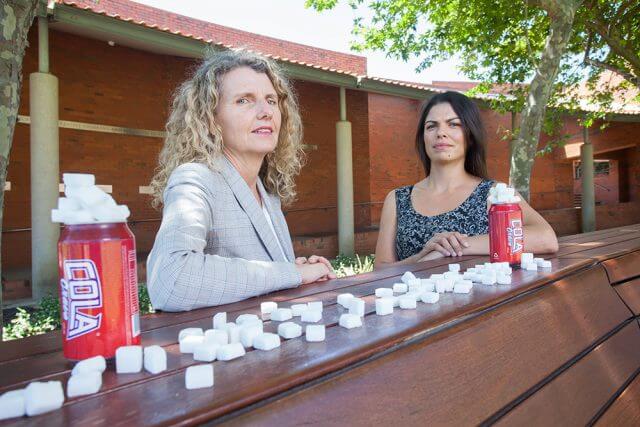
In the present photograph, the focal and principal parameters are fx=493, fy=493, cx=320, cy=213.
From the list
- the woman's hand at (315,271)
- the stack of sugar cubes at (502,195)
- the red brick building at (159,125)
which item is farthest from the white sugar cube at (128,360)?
the red brick building at (159,125)

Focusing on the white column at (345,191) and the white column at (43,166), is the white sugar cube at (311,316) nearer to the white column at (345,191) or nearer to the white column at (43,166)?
the white column at (43,166)

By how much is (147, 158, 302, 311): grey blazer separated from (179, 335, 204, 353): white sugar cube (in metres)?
0.42

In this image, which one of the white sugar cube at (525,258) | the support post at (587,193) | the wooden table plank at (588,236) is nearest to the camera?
the white sugar cube at (525,258)

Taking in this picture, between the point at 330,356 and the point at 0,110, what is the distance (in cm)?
226

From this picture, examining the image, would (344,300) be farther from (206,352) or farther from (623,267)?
(623,267)

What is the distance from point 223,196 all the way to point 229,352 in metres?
0.94

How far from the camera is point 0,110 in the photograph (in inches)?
90.7

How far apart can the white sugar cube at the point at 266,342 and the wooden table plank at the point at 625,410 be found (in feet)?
3.65

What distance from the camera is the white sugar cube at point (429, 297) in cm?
115

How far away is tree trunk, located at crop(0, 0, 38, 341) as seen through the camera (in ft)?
7.44

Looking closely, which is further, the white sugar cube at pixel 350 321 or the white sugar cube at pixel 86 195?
the white sugar cube at pixel 350 321

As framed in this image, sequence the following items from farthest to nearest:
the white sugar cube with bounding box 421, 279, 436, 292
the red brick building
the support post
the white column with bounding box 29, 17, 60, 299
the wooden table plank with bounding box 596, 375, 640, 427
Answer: the support post → the red brick building → the white column with bounding box 29, 17, 60, 299 → the wooden table plank with bounding box 596, 375, 640, 427 → the white sugar cube with bounding box 421, 279, 436, 292

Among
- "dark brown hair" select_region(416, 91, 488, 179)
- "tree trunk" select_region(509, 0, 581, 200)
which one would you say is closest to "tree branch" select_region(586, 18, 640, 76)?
"tree trunk" select_region(509, 0, 581, 200)

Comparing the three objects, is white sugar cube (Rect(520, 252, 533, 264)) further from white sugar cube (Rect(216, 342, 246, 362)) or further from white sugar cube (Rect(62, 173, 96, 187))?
white sugar cube (Rect(62, 173, 96, 187))
